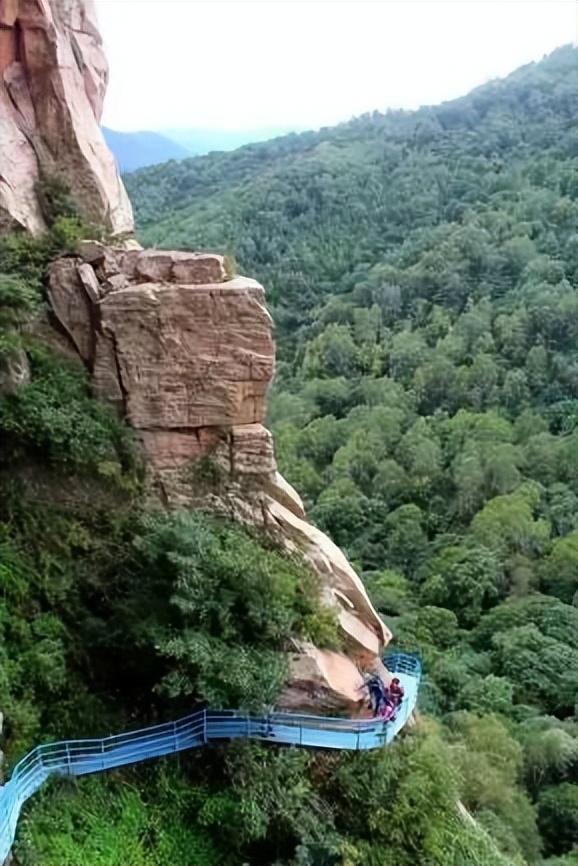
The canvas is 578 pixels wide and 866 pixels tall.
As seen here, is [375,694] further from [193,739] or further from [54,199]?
[54,199]

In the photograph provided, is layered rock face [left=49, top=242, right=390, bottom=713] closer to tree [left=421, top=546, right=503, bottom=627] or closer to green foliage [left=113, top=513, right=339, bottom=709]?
green foliage [left=113, top=513, right=339, bottom=709]

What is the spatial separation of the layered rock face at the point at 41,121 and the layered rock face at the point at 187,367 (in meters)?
1.53

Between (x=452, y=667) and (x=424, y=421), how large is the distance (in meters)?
22.6

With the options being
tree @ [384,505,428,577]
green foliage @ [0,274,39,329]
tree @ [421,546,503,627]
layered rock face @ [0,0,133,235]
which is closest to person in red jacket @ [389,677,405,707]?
green foliage @ [0,274,39,329]

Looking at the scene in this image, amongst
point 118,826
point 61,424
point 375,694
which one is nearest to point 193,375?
point 61,424

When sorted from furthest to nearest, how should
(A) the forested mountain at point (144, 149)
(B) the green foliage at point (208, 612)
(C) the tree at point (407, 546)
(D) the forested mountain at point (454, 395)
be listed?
1. (A) the forested mountain at point (144, 149)
2. (C) the tree at point (407, 546)
3. (D) the forested mountain at point (454, 395)
4. (B) the green foliage at point (208, 612)

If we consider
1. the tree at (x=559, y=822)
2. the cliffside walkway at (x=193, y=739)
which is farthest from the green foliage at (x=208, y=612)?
the tree at (x=559, y=822)

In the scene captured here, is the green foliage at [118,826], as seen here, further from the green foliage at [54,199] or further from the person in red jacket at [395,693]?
the green foliage at [54,199]

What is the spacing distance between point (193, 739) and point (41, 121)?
9756mm

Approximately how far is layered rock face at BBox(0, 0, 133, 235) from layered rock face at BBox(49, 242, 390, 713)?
1533 millimetres

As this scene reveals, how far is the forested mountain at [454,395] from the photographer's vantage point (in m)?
25.7

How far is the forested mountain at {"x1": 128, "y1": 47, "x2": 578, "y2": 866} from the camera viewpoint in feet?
84.2

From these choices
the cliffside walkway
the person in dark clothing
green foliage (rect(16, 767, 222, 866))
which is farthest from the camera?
the person in dark clothing

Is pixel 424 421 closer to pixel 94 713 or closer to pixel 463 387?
pixel 463 387
